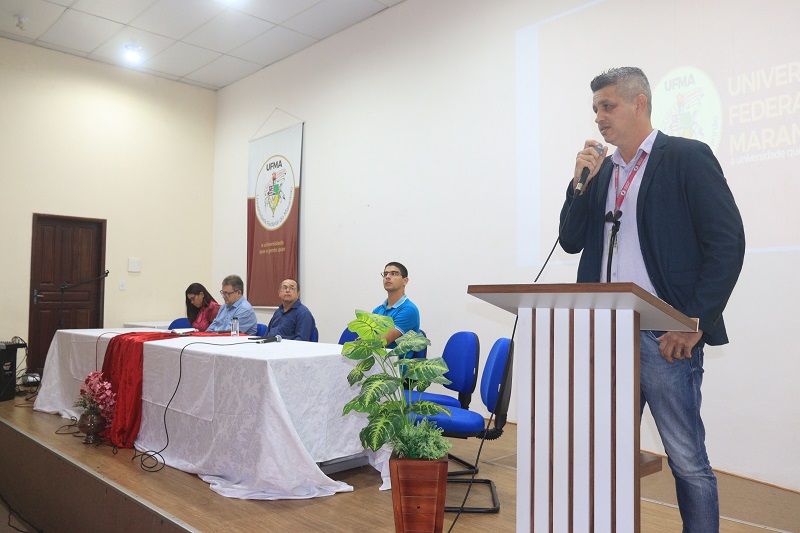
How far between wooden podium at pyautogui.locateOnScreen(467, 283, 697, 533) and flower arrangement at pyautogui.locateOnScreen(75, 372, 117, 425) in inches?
118

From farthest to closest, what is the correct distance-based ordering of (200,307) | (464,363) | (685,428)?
(200,307), (464,363), (685,428)

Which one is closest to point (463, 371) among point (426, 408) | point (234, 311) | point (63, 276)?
point (426, 408)

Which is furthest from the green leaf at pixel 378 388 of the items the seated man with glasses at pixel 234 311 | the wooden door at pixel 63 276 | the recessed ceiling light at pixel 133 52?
the recessed ceiling light at pixel 133 52

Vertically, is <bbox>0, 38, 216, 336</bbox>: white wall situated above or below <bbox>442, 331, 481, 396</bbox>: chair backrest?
above

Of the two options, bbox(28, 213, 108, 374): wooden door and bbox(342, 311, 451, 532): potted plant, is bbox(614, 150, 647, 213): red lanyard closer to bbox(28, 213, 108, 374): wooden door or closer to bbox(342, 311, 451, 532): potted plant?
bbox(342, 311, 451, 532): potted plant

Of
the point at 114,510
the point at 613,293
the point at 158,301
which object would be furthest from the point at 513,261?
the point at 158,301

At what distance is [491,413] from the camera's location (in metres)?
2.73

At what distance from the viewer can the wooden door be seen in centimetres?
652

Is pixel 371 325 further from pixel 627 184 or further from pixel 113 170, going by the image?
pixel 113 170

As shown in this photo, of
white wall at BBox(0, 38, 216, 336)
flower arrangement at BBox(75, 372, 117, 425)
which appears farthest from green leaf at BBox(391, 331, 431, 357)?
white wall at BBox(0, 38, 216, 336)

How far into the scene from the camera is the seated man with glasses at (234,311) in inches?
188

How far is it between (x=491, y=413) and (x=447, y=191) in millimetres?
2623

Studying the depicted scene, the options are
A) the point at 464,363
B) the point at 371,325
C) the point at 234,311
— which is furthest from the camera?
the point at 234,311

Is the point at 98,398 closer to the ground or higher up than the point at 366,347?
closer to the ground
